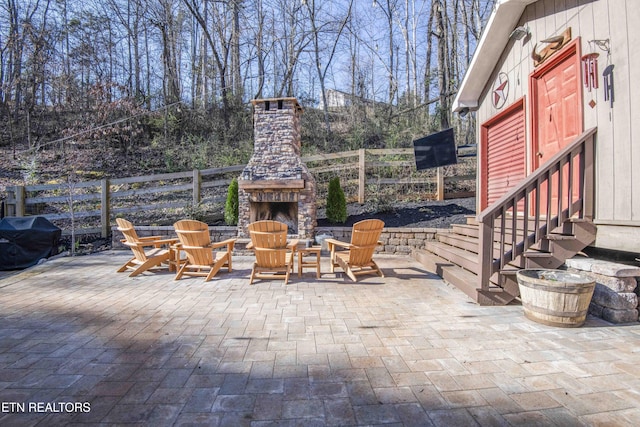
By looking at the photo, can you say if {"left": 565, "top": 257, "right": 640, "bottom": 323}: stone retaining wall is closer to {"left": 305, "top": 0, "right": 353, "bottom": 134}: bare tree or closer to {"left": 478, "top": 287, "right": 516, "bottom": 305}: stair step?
{"left": 478, "top": 287, "right": 516, "bottom": 305}: stair step

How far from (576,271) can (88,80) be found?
55.4 ft

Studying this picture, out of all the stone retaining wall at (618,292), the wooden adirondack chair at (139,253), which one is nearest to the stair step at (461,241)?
the stone retaining wall at (618,292)

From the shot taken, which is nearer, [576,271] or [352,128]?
[576,271]

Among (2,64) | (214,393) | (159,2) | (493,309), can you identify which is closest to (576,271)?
(493,309)

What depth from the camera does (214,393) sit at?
1.79 m

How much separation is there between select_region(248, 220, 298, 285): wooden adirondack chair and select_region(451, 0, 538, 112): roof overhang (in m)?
4.56

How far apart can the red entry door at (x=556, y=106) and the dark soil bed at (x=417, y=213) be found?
3.00 metres

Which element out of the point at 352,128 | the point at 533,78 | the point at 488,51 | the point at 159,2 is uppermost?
the point at 159,2

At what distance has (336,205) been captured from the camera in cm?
770

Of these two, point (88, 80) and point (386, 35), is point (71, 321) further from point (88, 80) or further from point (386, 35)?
point (386, 35)

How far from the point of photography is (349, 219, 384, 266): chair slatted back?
14.7 feet

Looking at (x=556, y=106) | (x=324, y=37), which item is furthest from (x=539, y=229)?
(x=324, y=37)

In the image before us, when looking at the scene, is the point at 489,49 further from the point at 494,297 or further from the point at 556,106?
the point at 494,297

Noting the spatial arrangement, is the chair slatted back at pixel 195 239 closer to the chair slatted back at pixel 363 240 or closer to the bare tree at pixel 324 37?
the chair slatted back at pixel 363 240
